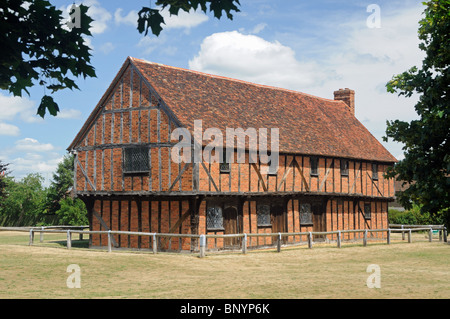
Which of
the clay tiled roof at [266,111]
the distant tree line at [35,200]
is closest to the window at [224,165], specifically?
the clay tiled roof at [266,111]

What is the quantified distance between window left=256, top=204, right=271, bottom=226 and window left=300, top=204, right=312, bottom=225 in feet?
8.72

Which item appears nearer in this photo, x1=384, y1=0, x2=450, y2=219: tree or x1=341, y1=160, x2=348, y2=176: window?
x1=384, y1=0, x2=450, y2=219: tree

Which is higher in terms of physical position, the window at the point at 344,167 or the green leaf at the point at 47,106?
the window at the point at 344,167

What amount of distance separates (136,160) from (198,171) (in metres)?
3.65

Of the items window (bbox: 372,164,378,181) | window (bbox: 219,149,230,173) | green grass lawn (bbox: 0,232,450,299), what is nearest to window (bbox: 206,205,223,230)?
window (bbox: 219,149,230,173)

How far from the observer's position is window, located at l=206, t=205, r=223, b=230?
2395 centimetres

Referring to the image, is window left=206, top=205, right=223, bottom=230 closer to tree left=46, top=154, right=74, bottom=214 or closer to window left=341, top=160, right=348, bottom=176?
window left=341, top=160, right=348, bottom=176

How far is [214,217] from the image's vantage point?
79.5 feet

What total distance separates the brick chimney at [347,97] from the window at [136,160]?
19.0 metres

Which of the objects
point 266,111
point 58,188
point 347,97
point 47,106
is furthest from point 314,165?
A: point 58,188

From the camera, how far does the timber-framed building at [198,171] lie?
2389 cm

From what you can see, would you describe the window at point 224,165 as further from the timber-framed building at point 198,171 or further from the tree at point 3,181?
the tree at point 3,181

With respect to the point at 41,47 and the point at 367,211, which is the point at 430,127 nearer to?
the point at 41,47
